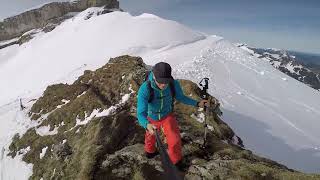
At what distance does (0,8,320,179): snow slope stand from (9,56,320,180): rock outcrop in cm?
176

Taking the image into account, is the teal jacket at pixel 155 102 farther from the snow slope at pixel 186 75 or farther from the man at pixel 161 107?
the snow slope at pixel 186 75

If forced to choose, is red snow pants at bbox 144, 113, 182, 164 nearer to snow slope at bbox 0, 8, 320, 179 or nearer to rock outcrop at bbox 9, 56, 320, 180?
rock outcrop at bbox 9, 56, 320, 180

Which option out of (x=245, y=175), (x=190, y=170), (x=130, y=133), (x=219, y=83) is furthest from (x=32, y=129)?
(x=219, y=83)

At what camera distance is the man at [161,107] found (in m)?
9.00

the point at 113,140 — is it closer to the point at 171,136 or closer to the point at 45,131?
the point at 171,136

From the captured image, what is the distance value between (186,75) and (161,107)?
21.9 meters

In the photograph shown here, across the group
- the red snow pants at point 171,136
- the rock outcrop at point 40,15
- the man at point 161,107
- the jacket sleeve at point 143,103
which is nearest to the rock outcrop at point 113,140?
the red snow pants at point 171,136

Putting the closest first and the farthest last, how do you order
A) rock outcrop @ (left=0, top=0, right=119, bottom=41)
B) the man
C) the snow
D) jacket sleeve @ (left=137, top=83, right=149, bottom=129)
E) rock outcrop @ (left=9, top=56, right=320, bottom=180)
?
the man
jacket sleeve @ (left=137, top=83, right=149, bottom=129)
rock outcrop @ (left=9, top=56, right=320, bottom=180)
the snow
rock outcrop @ (left=0, top=0, right=119, bottom=41)

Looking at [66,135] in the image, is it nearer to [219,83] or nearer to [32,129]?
[32,129]

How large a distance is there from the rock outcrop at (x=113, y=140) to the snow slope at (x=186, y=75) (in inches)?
69.4

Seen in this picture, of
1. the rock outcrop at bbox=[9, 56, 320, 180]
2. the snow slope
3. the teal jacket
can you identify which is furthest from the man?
the snow slope

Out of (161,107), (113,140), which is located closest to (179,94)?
(161,107)

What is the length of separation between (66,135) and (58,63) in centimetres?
3720

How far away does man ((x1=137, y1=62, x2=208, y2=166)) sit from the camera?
9.00 metres
